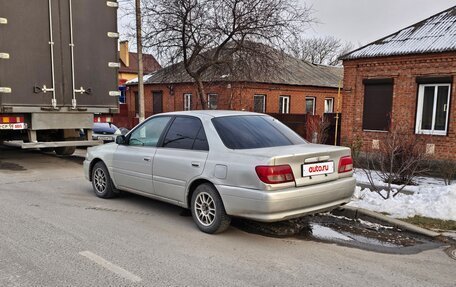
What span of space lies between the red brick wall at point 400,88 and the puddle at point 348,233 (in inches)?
251

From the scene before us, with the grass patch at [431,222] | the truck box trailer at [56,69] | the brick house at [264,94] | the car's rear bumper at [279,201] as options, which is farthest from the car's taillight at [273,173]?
the brick house at [264,94]

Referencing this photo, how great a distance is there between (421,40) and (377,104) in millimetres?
2267

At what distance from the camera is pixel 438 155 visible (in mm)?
11812

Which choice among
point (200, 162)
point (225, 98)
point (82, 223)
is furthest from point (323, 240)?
point (225, 98)

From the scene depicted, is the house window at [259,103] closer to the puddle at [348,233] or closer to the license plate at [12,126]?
the license plate at [12,126]

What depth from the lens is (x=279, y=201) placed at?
452cm

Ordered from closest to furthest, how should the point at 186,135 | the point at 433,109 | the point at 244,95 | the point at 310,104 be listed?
the point at 186,135 → the point at 433,109 → the point at 244,95 → the point at 310,104

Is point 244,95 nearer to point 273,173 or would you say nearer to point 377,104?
point 377,104

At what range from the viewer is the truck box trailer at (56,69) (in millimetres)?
8961

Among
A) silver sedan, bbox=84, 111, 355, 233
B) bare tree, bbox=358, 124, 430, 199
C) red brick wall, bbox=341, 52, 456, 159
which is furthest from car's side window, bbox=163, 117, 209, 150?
red brick wall, bbox=341, 52, 456, 159

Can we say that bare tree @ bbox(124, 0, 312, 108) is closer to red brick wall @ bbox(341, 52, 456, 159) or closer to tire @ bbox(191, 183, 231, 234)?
red brick wall @ bbox(341, 52, 456, 159)

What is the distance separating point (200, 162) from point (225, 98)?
56.4ft

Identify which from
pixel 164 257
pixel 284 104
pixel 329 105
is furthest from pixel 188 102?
pixel 164 257

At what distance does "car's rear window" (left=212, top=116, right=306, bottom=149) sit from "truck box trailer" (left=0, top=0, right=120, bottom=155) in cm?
580
